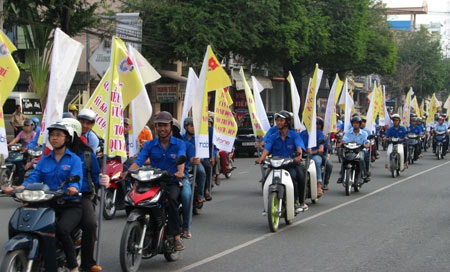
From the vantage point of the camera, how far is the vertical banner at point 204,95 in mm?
8711

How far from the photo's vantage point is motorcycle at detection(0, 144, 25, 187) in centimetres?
1516

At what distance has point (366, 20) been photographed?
148ft

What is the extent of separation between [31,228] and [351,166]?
1037 centimetres

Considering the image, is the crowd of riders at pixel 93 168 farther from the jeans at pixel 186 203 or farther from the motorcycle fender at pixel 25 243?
the motorcycle fender at pixel 25 243

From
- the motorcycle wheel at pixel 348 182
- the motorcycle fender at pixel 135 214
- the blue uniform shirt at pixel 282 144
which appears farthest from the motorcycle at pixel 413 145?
the motorcycle fender at pixel 135 214

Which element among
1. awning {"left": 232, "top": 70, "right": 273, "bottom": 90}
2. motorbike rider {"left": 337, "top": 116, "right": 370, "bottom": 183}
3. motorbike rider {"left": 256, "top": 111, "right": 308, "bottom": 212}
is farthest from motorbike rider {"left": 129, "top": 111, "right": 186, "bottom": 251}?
awning {"left": 232, "top": 70, "right": 273, "bottom": 90}

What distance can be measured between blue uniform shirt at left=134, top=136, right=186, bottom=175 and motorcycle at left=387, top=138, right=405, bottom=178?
12652 millimetres

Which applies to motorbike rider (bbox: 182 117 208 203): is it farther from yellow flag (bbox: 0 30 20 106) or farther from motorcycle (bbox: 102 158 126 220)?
yellow flag (bbox: 0 30 20 106)

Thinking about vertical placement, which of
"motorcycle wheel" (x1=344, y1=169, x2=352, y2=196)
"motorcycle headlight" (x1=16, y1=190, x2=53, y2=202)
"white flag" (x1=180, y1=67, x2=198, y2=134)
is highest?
"white flag" (x1=180, y1=67, x2=198, y2=134)

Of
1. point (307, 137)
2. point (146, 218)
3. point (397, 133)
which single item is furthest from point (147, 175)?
point (397, 133)

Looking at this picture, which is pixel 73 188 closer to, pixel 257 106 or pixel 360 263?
pixel 360 263

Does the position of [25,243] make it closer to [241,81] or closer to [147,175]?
[147,175]

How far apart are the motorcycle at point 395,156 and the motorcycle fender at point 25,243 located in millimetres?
15068

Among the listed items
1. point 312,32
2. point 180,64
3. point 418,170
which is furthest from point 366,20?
point 418,170
